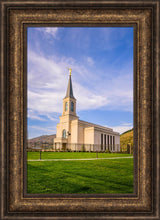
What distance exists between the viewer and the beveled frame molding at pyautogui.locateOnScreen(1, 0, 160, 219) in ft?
7.41

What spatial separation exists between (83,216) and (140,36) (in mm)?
3048

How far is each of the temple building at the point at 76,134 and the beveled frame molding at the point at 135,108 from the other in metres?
28.0

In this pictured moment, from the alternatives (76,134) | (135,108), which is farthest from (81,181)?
(76,134)

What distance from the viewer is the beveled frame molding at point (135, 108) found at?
2.26 m

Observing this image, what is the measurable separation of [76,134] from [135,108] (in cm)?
3003

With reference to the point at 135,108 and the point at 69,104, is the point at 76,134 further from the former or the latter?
the point at 135,108

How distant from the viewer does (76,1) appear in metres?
2.45

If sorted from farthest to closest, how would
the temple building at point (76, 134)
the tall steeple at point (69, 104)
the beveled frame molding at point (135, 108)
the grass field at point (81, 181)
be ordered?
the tall steeple at point (69, 104)
the temple building at point (76, 134)
the grass field at point (81, 181)
the beveled frame molding at point (135, 108)

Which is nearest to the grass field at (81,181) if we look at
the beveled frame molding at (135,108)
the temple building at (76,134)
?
the beveled frame molding at (135,108)

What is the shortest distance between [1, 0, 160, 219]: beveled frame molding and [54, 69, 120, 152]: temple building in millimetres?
27959

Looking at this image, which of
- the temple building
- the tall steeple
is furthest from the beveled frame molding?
the tall steeple

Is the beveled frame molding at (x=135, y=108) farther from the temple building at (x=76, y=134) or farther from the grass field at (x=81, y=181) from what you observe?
the temple building at (x=76, y=134)

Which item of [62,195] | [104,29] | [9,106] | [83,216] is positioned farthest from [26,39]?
[83,216]

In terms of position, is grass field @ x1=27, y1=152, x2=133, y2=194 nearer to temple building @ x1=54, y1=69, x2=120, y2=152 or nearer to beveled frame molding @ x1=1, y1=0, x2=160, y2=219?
beveled frame molding @ x1=1, y1=0, x2=160, y2=219
